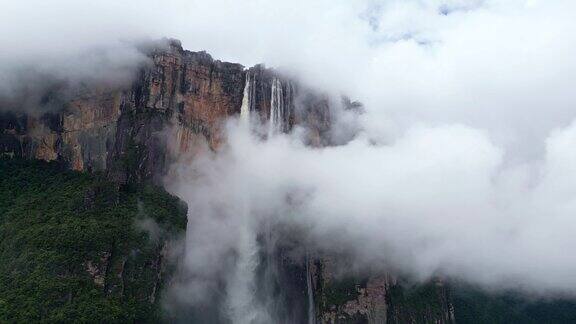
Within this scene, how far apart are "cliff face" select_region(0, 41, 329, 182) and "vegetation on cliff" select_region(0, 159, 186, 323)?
2.35m

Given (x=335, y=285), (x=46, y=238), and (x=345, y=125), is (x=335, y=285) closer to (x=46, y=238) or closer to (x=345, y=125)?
(x=345, y=125)

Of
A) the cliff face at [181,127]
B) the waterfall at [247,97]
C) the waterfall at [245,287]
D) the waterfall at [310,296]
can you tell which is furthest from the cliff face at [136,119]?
the waterfall at [310,296]

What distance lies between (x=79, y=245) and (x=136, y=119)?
18.9 metres

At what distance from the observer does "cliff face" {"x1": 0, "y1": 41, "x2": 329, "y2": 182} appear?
83.1 meters

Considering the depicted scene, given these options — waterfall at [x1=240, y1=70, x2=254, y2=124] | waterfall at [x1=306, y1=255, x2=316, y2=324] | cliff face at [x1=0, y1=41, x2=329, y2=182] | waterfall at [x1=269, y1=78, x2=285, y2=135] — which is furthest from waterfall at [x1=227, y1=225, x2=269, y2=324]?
waterfall at [x1=240, y1=70, x2=254, y2=124]

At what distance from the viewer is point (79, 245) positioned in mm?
71438

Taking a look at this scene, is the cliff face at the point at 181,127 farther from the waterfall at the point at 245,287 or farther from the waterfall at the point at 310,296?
the waterfall at the point at 245,287

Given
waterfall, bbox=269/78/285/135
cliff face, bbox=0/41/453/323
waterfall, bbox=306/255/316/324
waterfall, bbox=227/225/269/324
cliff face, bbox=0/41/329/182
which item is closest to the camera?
cliff face, bbox=0/41/329/182

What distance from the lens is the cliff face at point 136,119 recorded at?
3273 inches

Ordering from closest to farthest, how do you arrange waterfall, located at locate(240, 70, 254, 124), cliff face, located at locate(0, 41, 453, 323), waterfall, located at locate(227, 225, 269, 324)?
cliff face, located at locate(0, 41, 453, 323) → waterfall, located at locate(227, 225, 269, 324) → waterfall, located at locate(240, 70, 254, 124)

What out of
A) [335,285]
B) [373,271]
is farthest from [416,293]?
[335,285]

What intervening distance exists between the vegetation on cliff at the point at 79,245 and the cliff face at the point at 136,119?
235 cm

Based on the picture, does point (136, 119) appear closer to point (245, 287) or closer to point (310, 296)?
point (245, 287)

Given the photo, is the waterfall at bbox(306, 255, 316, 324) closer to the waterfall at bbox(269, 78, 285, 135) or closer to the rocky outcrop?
the rocky outcrop
